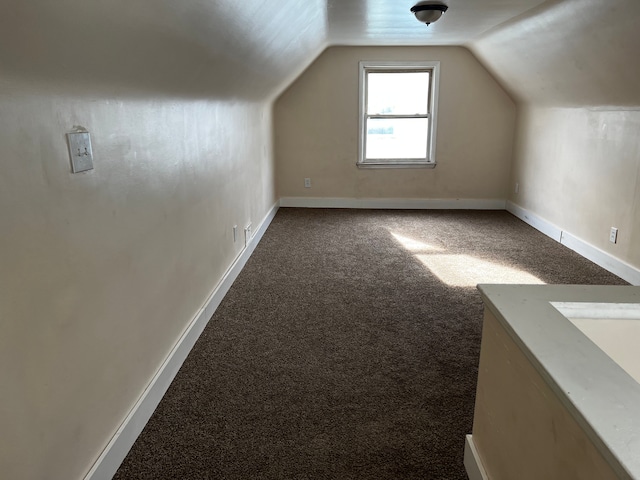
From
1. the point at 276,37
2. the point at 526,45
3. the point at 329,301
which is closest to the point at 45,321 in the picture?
the point at 329,301

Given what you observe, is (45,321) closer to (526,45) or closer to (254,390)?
(254,390)

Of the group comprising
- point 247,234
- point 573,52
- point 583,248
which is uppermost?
point 573,52

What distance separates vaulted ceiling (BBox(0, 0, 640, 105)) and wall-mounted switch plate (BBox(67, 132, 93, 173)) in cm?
14

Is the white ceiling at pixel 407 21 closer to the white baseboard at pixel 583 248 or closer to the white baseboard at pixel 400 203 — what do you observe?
the white baseboard at pixel 400 203

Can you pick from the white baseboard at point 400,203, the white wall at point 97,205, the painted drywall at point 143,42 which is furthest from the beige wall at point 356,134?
the white wall at point 97,205

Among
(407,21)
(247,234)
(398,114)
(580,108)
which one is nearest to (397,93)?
(398,114)

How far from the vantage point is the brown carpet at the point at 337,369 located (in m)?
1.79

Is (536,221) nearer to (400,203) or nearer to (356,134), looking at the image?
(400,203)

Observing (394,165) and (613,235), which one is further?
(394,165)

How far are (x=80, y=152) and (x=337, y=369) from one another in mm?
1512

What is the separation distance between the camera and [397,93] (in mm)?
5957

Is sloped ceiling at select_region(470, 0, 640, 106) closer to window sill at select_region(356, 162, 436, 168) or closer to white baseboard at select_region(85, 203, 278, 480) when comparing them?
window sill at select_region(356, 162, 436, 168)

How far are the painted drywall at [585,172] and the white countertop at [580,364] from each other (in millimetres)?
2608

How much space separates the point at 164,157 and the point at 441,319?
1.83m
